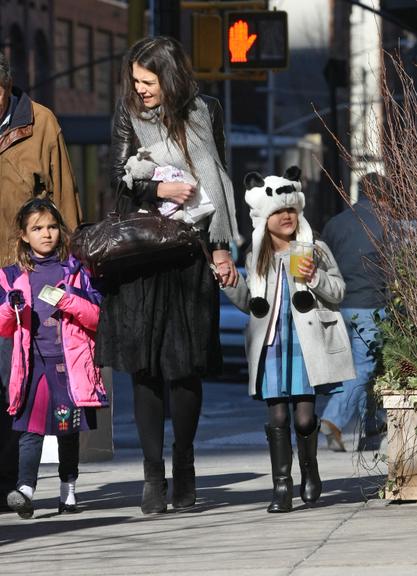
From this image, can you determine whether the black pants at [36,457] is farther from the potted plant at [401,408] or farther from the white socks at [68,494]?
the potted plant at [401,408]

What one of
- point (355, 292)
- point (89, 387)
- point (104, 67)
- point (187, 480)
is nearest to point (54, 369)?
point (89, 387)

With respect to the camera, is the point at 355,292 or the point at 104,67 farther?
the point at 104,67

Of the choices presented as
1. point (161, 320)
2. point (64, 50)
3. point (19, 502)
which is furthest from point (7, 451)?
point (64, 50)

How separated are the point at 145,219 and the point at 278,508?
1347 millimetres

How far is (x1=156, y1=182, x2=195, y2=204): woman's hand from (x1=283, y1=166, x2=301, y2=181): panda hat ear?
2.28ft

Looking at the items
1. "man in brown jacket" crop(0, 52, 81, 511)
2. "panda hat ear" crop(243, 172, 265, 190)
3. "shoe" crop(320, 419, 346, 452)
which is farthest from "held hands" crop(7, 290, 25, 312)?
"shoe" crop(320, 419, 346, 452)

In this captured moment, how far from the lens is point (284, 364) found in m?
7.79

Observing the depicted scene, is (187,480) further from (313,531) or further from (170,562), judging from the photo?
(170,562)

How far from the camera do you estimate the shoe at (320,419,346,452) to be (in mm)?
11352

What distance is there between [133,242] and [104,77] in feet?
170

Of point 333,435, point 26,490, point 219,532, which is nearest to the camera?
point 219,532

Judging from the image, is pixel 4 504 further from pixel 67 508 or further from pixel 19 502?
pixel 19 502

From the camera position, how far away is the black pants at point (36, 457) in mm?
7809

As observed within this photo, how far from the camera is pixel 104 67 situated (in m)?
58.7
